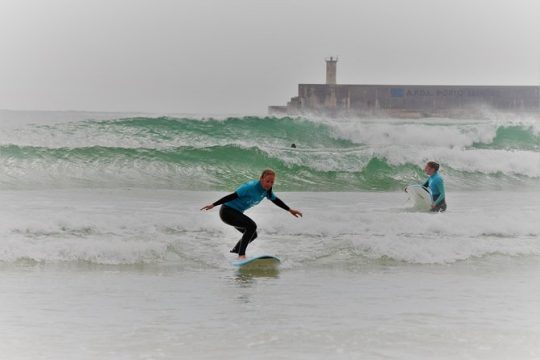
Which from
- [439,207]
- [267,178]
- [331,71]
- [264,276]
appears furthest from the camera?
[331,71]

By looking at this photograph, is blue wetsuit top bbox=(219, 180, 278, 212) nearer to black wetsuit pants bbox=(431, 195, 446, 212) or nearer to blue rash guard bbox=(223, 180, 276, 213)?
blue rash guard bbox=(223, 180, 276, 213)

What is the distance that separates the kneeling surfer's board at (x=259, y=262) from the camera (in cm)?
890

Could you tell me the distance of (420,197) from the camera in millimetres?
13734

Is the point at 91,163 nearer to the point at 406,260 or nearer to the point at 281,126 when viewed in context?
the point at 281,126

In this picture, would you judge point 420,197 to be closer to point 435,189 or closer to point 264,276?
point 435,189

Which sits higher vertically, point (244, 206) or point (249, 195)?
point (249, 195)

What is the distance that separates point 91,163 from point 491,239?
13.5 m

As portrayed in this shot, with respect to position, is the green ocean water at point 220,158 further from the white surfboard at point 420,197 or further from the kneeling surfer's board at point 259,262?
the kneeling surfer's board at point 259,262

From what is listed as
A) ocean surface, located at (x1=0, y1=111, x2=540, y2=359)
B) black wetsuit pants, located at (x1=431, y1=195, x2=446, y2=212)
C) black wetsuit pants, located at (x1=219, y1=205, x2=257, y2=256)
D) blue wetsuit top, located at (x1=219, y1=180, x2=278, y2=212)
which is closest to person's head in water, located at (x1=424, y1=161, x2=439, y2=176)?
black wetsuit pants, located at (x1=431, y1=195, x2=446, y2=212)

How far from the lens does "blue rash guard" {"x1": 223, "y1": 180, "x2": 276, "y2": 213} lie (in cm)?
911

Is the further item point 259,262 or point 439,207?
point 439,207

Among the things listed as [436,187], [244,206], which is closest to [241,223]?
[244,206]

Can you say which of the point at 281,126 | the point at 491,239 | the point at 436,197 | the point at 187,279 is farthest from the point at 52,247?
the point at 281,126

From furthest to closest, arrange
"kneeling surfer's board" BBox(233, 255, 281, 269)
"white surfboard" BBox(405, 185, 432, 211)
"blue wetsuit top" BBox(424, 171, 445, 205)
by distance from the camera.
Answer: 1. "white surfboard" BBox(405, 185, 432, 211)
2. "blue wetsuit top" BBox(424, 171, 445, 205)
3. "kneeling surfer's board" BBox(233, 255, 281, 269)
